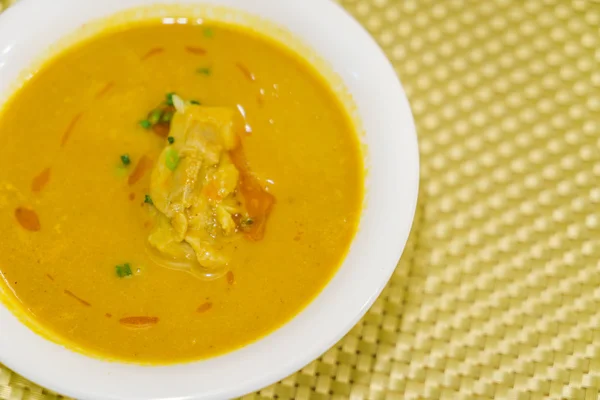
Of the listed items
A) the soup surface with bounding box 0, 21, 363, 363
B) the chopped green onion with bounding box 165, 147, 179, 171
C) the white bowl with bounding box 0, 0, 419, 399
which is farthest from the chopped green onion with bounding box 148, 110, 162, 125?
the white bowl with bounding box 0, 0, 419, 399

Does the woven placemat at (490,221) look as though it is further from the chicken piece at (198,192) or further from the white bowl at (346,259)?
the chicken piece at (198,192)

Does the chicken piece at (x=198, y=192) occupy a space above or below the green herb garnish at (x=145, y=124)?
below

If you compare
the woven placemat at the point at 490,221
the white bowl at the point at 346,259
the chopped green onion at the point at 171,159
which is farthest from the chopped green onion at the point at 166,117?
the woven placemat at the point at 490,221

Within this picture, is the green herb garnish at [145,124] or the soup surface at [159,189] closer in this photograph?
the soup surface at [159,189]

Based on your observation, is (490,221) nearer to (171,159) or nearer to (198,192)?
(198,192)

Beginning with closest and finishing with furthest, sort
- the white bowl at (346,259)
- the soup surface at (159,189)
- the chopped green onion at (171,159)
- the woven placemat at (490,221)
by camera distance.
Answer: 1. the white bowl at (346,259)
2. the soup surface at (159,189)
3. the chopped green onion at (171,159)
4. the woven placemat at (490,221)

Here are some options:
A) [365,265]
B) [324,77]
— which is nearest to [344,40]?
[324,77]

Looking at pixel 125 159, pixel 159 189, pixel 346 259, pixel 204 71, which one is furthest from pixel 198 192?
pixel 346 259

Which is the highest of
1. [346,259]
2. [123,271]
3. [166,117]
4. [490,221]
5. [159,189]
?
[166,117]
